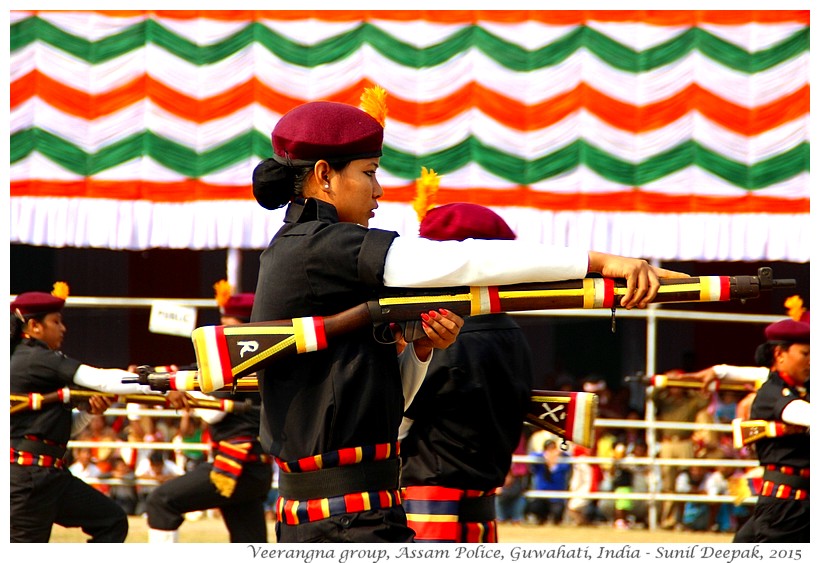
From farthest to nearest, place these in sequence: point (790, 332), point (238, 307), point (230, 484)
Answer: point (238, 307) < point (230, 484) < point (790, 332)

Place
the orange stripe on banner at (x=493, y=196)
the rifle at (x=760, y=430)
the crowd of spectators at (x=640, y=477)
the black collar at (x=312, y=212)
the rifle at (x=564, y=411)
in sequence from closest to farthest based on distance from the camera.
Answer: the black collar at (x=312, y=212) < the rifle at (x=564, y=411) < the rifle at (x=760, y=430) < the orange stripe on banner at (x=493, y=196) < the crowd of spectators at (x=640, y=477)

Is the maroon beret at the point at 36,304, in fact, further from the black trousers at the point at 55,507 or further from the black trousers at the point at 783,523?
the black trousers at the point at 783,523

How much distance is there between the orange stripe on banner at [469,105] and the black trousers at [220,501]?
3.44 metres

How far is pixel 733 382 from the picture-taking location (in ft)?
26.8

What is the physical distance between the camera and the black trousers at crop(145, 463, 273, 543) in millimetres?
7996

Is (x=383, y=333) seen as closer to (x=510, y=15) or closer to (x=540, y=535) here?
(x=540, y=535)

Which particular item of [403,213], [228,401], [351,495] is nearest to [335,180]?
[351,495]

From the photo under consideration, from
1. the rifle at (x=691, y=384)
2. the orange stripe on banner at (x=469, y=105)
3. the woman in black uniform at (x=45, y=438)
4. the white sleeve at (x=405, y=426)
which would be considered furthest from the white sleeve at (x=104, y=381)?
the orange stripe on banner at (x=469, y=105)

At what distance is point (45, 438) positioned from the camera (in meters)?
7.54

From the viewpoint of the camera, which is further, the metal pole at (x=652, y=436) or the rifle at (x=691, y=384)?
the metal pole at (x=652, y=436)

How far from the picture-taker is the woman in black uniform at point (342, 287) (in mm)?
3205

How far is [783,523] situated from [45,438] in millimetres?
4536

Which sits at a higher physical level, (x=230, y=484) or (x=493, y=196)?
(x=493, y=196)

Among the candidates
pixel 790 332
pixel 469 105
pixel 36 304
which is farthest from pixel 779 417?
pixel 36 304
